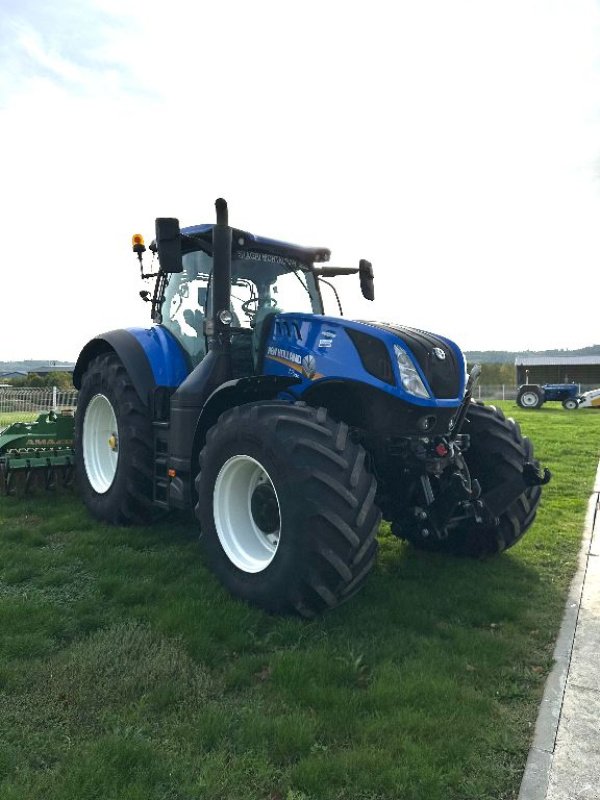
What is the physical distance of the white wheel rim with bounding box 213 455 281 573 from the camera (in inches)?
165

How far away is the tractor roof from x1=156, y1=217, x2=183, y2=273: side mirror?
416 millimetres

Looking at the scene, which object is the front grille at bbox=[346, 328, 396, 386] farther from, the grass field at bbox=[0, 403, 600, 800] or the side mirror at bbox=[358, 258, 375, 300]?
the side mirror at bbox=[358, 258, 375, 300]

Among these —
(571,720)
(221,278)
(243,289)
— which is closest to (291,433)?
(221,278)

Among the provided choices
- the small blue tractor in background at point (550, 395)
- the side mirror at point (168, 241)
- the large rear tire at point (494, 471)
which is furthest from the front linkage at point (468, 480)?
the small blue tractor in background at point (550, 395)

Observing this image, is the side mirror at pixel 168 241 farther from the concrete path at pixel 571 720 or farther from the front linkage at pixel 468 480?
the concrete path at pixel 571 720

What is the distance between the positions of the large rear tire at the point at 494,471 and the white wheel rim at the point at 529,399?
23060 mm

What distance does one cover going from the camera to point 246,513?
4422 mm

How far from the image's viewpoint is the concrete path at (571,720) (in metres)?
2.46

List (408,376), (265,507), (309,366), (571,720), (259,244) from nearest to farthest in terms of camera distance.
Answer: (571,720) → (408,376) → (265,507) → (309,366) → (259,244)

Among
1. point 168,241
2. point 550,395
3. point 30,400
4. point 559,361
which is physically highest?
point 559,361

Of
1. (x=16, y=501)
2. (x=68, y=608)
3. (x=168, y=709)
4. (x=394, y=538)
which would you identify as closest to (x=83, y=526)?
(x=16, y=501)

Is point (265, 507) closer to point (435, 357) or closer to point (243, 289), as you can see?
point (435, 357)

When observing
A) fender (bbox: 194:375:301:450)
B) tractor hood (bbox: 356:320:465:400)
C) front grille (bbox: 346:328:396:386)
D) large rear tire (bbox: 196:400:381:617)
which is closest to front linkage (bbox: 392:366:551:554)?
tractor hood (bbox: 356:320:465:400)

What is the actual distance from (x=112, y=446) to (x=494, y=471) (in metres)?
3.47
